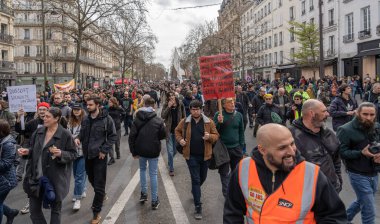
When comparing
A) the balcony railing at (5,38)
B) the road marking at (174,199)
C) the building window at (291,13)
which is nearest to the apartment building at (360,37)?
the building window at (291,13)

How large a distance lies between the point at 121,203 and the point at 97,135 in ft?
4.32

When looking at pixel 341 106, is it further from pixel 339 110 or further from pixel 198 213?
pixel 198 213

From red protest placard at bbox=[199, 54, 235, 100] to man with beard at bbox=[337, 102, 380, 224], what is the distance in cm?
230

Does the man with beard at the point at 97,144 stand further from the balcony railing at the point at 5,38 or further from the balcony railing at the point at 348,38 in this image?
the balcony railing at the point at 5,38

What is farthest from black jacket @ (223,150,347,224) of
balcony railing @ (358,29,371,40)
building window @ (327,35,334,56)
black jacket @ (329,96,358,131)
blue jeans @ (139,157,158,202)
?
building window @ (327,35,334,56)

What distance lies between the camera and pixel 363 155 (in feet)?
13.8

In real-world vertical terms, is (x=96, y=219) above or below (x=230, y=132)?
below

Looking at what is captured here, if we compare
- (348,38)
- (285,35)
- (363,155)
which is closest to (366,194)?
(363,155)

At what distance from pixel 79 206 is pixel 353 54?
29.6 meters

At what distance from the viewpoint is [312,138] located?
11.6 ft

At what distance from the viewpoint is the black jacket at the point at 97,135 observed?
17.2 ft

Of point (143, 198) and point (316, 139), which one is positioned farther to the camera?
point (143, 198)

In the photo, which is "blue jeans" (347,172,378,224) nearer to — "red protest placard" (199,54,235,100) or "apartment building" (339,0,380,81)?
"red protest placard" (199,54,235,100)

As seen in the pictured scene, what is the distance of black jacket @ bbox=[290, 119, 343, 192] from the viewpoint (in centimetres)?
350
